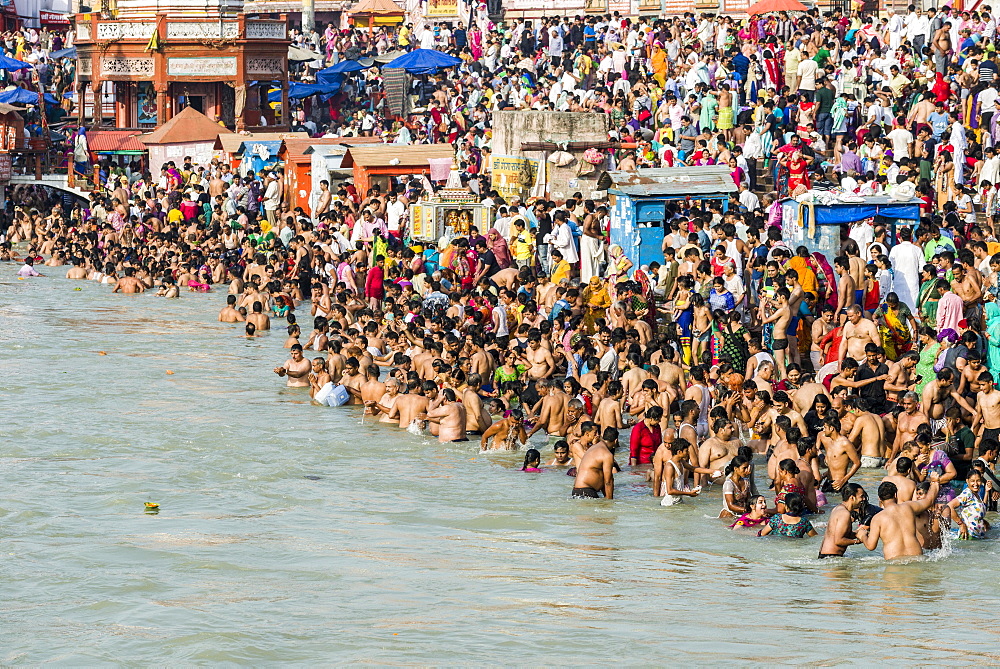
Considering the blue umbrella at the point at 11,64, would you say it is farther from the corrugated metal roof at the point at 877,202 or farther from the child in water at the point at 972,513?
the child in water at the point at 972,513

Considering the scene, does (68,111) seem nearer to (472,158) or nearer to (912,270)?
(472,158)

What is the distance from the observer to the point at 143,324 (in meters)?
24.5

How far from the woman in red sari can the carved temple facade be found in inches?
855

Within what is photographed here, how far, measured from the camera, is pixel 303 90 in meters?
41.2

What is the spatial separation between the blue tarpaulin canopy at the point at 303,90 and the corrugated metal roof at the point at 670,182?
22212 mm

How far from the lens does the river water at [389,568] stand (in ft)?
33.5

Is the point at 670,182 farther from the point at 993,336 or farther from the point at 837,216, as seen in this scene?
the point at 993,336

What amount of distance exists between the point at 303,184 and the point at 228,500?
17754 millimetres

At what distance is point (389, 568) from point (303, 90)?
30878 millimetres

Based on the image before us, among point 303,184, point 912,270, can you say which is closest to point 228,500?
point 912,270

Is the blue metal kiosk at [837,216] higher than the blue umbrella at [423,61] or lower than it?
lower

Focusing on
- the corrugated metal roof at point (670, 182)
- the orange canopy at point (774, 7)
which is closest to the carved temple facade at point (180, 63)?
the orange canopy at point (774, 7)

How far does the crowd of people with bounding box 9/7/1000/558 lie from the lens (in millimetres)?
13359

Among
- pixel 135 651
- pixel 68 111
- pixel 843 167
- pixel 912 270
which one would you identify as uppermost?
pixel 68 111
